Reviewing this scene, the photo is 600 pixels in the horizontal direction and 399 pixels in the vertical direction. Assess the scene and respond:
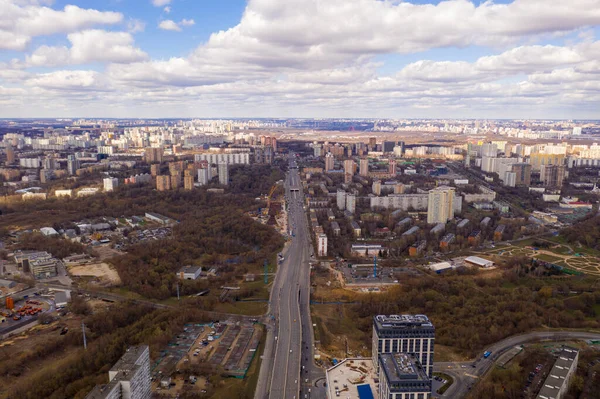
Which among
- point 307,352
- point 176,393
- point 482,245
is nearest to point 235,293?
point 307,352

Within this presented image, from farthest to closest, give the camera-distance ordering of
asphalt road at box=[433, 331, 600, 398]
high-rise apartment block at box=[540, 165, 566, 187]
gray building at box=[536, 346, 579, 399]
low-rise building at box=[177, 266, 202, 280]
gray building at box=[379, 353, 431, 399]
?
high-rise apartment block at box=[540, 165, 566, 187] < low-rise building at box=[177, 266, 202, 280] < asphalt road at box=[433, 331, 600, 398] < gray building at box=[536, 346, 579, 399] < gray building at box=[379, 353, 431, 399]

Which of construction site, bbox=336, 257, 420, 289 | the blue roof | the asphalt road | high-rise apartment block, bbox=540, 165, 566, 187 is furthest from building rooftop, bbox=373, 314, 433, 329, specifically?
high-rise apartment block, bbox=540, 165, 566, 187

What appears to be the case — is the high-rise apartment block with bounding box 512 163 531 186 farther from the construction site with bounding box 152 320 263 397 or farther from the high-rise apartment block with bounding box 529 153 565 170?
the construction site with bounding box 152 320 263 397

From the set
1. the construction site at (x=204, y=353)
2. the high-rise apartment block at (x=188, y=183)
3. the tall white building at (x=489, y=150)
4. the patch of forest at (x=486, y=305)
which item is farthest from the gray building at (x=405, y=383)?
the tall white building at (x=489, y=150)

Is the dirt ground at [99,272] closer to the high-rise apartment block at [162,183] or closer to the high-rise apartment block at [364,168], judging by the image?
the high-rise apartment block at [162,183]

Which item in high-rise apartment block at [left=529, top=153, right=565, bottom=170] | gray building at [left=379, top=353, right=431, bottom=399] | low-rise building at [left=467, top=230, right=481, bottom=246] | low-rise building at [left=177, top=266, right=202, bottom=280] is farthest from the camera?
high-rise apartment block at [left=529, top=153, right=565, bottom=170]

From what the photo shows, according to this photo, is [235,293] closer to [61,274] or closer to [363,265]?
[363,265]
